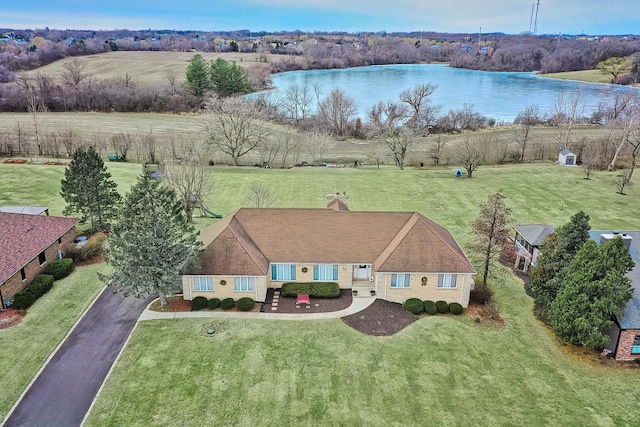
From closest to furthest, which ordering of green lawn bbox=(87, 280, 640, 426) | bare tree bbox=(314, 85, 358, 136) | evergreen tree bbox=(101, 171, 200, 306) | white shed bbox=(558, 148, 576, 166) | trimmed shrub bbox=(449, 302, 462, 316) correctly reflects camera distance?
green lawn bbox=(87, 280, 640, 426) → evergreen tree bbox=(101, 171, 200, 306) → trimmed shrub bbox=(449, 302, 462, 316) → white shed bbox=(558, 148, 576, 166) → bare tree bbox=(314, 85, 358, 136)

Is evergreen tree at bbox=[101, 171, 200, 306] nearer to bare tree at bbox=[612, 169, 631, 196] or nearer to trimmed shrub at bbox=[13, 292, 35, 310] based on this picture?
trimmed shrub at bbox=[13, 292, 35, 310]

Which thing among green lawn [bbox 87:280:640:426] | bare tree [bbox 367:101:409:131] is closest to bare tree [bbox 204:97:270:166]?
bare tree [bbox 367:101:409:131]

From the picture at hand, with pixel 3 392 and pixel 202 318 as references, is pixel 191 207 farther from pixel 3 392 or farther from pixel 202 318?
pixel 3 392

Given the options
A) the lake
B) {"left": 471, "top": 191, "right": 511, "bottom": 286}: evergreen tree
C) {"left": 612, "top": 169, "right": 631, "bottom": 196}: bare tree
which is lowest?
{"left": 612, "top": 169, "right": 631, "bottom": 196}: bare tree

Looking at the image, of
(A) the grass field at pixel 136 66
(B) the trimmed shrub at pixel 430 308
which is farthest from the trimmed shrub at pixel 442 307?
(A) the grass field at pixel 136 66

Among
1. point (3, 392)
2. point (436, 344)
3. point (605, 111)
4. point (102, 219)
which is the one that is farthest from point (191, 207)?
point (605, 111)

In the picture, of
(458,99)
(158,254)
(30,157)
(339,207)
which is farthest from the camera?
(458,99)

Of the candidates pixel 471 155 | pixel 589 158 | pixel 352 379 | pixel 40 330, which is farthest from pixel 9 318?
pixel 589 158
